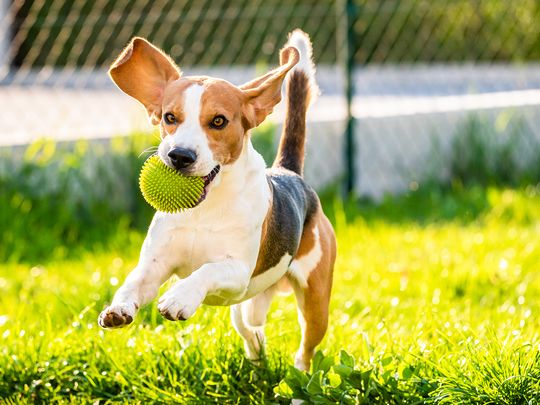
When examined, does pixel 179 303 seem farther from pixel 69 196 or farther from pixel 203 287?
pixel 69 196

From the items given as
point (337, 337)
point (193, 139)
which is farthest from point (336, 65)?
point (193, 139)

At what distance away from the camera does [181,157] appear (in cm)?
316

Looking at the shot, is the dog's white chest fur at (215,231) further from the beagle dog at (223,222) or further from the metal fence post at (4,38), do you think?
the metal fence post at (4,38)

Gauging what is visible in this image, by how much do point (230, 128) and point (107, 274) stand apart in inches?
82.6

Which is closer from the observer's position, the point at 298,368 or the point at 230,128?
the point at 230,128

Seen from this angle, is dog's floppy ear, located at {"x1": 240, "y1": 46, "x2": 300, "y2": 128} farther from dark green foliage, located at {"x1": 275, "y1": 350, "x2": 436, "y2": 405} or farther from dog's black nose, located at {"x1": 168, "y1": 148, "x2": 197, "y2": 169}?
dark green foliage, located at {"x1": 275, "y1": 350, "x2": 436, "y2": 405}

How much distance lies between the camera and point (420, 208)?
7484 millimetres

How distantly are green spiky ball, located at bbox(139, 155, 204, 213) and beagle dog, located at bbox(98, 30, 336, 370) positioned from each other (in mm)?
38

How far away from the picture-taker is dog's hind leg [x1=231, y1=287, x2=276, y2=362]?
3891mm

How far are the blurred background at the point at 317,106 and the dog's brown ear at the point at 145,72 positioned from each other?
2852mm

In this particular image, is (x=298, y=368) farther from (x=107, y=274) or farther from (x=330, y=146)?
(x=330, y=146)

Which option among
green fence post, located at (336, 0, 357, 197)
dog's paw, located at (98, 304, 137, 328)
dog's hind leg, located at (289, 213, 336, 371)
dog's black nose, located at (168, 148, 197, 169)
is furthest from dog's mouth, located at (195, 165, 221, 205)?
green fence post, located at (336, 0, 357, 197)

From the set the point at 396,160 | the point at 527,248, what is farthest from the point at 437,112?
the point at 527,248

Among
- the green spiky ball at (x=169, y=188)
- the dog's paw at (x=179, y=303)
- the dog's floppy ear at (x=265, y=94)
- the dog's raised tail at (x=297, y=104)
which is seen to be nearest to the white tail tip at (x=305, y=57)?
the dog's raised tail at (x=297, y=104)
